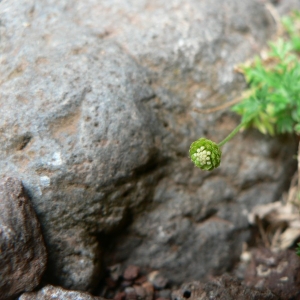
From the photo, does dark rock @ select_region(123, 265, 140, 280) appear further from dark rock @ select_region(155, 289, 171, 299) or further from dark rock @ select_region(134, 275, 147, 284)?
dark rock @ select_region(155, 289, 171, 299)

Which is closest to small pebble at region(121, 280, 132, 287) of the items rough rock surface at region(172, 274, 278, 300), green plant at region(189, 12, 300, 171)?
rough rock surface at region(172, 274, 278, 300)

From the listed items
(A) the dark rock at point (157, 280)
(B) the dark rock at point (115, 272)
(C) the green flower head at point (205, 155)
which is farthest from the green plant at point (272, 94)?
(B) the dark rock at point (115, 272)

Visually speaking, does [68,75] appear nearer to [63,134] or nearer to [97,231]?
[63,134]

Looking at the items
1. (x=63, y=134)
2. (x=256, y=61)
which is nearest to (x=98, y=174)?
(x=63, y=134)

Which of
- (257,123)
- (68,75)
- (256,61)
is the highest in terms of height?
(68,75)

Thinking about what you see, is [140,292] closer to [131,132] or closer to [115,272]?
[115,272]

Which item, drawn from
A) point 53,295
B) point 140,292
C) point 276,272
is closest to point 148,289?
point 140,292

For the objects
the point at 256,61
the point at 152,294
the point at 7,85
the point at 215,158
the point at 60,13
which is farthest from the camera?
the point at 256,61
